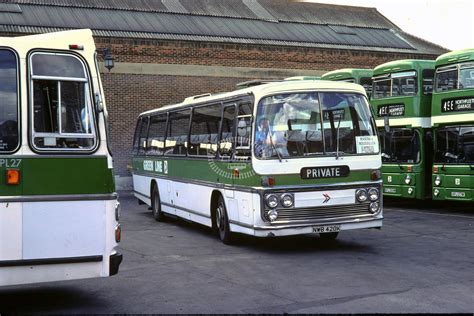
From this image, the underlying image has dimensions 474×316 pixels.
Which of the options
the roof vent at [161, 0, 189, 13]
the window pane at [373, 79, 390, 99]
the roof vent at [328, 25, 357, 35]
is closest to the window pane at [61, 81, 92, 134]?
the window pane at [373, 79, 390, 99]

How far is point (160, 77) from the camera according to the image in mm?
28281

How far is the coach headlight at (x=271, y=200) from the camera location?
11.2 meters

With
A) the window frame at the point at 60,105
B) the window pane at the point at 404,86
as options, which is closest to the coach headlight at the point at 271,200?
the window frame at the point at 60,105

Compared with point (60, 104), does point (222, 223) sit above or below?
below

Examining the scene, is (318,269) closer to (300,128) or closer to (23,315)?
(300,128)

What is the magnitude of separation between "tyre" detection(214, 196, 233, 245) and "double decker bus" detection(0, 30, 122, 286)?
5253 millimetres

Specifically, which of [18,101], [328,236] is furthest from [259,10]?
[18,101]

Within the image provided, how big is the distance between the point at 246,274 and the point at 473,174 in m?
9.68

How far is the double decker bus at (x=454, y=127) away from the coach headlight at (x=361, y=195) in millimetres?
6674

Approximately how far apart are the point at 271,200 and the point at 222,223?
1977mm

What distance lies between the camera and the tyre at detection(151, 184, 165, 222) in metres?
17.2

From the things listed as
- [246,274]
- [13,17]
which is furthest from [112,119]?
[246,274]

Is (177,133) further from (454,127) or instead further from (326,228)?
(454,127)

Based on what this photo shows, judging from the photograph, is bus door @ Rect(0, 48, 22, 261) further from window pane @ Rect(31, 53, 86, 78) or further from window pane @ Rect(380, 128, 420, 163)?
window pane @ Rect(380, 128, 420, 163)
